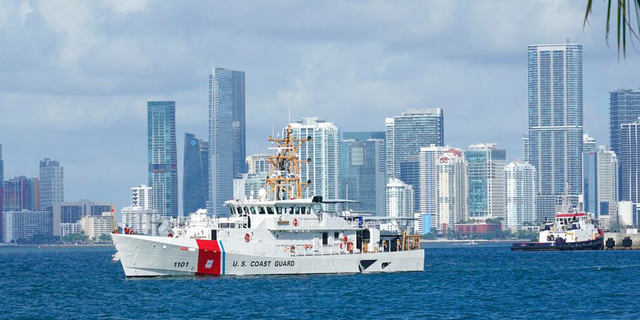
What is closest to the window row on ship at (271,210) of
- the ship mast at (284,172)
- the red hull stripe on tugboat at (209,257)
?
the ship mast at (284,172)

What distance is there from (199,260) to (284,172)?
314 inches

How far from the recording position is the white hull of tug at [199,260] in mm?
68125

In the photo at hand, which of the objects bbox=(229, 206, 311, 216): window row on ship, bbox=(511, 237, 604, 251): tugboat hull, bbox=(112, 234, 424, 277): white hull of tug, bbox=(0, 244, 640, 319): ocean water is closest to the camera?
bbox=(0, 244, 640, 319): ocean water

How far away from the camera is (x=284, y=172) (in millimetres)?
72500

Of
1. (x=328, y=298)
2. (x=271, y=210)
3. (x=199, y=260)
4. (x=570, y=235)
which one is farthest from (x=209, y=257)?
(x=570, y=235)

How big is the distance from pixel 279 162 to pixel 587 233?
289ft

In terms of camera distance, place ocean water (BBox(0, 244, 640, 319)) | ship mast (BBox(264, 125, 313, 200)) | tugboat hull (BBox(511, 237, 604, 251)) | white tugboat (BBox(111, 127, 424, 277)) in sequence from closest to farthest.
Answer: ocean water (BBox(0, 244, 640, 319)) → white tugboat (BBox(111, 127, 424, 277)) → ship mast (BBox(264, 125, 313, 200)) → tugboat hull (BBox(511, 237, 604, 251))

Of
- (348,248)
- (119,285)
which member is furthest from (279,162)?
(119,285)

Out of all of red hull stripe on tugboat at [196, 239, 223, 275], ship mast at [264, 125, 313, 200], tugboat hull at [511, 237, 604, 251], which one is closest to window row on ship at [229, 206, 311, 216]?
ship mast at [264, 125, 313, 200]

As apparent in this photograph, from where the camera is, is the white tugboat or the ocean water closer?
the ocean water

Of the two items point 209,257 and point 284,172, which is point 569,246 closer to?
point 284,172

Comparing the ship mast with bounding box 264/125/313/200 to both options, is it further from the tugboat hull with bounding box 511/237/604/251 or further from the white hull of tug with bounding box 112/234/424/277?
the tugboat hull with bounding box 511/237/604/251

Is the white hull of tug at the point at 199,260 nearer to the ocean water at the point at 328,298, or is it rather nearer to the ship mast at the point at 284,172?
the ocean water at the point at 328,298

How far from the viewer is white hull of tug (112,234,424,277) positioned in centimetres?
6812
